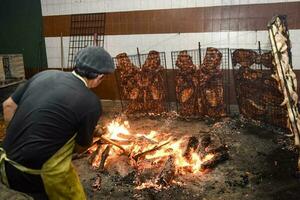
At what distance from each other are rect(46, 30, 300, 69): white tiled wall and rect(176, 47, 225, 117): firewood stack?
1114 mm

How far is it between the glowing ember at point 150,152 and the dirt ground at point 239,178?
0.23m

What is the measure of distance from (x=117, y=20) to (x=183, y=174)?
19.3 feet

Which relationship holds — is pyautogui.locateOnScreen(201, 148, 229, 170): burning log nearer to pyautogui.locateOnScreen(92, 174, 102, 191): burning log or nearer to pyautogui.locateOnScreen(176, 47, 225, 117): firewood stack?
pyautogui.locateOnScreen(92, 174, 102, 191): burning log

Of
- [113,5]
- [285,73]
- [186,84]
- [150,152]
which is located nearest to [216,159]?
[150,152]

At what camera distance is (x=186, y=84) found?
342 inches

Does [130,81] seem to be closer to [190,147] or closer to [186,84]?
[186,84]

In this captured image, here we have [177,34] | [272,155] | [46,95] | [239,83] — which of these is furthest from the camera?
[177,34]

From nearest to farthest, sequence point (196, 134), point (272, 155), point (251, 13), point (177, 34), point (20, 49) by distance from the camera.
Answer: point (272, 155)
point (196, 134)
point (251, 13)
point (177, 34)
point (20, 49)

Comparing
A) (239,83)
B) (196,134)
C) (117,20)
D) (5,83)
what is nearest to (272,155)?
(196,134)

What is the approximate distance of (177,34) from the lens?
963 cm

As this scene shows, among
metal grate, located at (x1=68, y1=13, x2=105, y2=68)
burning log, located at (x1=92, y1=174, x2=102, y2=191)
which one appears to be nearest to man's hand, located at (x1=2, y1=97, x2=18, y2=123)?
burning log, located at (x1=92, y1=174, x2=102, y2=191)

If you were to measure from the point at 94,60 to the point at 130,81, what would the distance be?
541 cm

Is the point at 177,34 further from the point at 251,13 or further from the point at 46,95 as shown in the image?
the point at 46,95

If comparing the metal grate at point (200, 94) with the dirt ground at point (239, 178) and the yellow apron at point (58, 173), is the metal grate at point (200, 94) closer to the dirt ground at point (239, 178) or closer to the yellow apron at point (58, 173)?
the dirt ground at point (239, 178)
